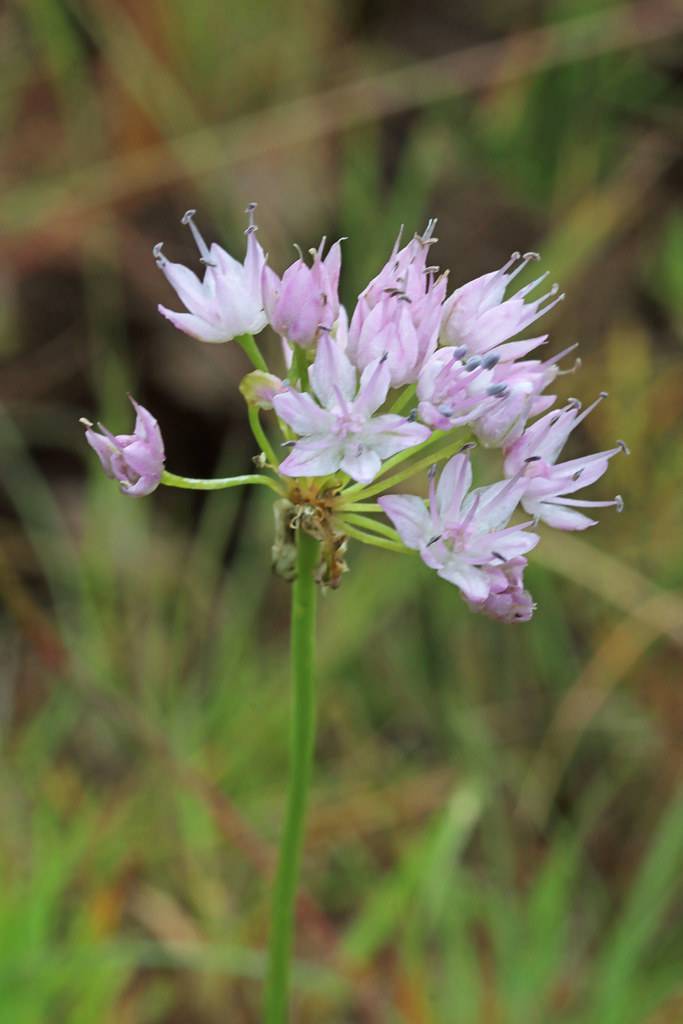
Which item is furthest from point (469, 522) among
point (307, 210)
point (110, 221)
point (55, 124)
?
point (55, 124)

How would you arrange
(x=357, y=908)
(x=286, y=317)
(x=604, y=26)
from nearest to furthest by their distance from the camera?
(x=286, y=317) < (x=357, y=908) < (x=604, y=26)

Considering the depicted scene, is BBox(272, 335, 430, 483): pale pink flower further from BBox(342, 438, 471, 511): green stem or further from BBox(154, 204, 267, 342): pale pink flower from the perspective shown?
BBox(154, 204, 267, 342): pale pink flower

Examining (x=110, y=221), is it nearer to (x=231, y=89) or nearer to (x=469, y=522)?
(x=231, y=89)

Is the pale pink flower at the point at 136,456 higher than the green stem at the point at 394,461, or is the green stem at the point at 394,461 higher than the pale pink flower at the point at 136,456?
the pale pink flower at the point at 136,456

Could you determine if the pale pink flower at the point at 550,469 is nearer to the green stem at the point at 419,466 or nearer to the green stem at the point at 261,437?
the green stem at the point at 419,466

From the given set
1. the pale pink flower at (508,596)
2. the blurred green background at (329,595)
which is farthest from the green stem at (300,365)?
the blurred green background at (329,595)

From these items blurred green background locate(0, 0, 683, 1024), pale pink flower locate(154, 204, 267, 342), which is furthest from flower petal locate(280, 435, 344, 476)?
blurred green background locate(0, 0, 683, 1024)

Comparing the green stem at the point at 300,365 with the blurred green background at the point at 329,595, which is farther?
the blurred green background at the point at 329,595
